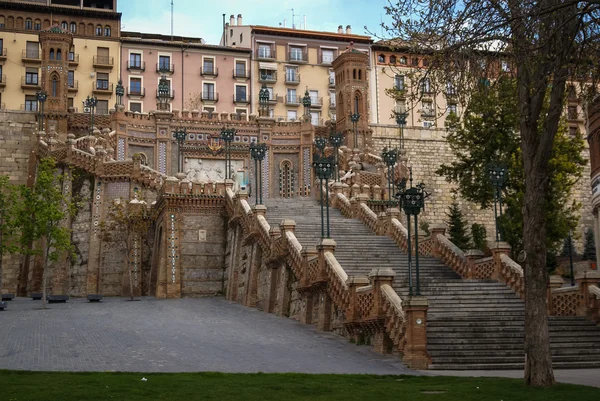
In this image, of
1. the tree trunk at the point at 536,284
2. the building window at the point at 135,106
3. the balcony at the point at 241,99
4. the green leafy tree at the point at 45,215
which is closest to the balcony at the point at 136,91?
the building window at the point at 135,106

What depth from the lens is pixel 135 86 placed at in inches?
2702

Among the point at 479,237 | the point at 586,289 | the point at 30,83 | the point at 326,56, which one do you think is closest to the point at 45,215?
the point at 586,289

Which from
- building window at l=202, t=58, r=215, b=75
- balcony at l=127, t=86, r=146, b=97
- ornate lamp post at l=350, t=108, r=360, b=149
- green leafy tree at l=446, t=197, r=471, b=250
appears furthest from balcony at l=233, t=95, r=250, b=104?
green leafy tree at l=446, t=197, r=471, b=250

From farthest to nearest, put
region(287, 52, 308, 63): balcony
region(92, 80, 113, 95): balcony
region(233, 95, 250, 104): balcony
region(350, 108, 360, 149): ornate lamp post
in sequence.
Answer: region(287, 52, 308, 63): balcony
region(233, 95, 250, 104): balcony
region(92, 80, 113, 95): balcony
region(350, 108, 360, 149): ornate lamp post

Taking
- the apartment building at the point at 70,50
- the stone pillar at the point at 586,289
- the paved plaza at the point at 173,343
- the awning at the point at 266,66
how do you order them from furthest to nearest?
the awning at the point at 266,66 → the apartment building at the point at 70,50 → the stone pillar at the point at 586,289 → the paved plaza at the point at 173,343

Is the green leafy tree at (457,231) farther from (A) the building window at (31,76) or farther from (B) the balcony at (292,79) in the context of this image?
(A) the building window at (31,76)

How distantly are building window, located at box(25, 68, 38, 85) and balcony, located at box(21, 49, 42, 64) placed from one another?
2.29 feet

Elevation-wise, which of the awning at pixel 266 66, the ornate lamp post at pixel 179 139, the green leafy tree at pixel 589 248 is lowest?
the green leafy tree at pixel 589 248

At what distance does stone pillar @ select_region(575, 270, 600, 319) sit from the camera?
23312 millimetres

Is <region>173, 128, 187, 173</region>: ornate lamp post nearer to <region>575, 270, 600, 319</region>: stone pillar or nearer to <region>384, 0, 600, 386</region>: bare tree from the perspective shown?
<region>575, 270, 600, 319</region>: stone pillar

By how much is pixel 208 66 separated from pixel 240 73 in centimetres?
271

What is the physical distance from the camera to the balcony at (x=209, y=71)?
230 ft

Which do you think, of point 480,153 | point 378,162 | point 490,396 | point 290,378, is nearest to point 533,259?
point 490,396

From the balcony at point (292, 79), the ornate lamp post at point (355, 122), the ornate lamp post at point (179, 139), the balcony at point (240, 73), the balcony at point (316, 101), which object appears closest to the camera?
the ornate lamp post at point (179, 139)
